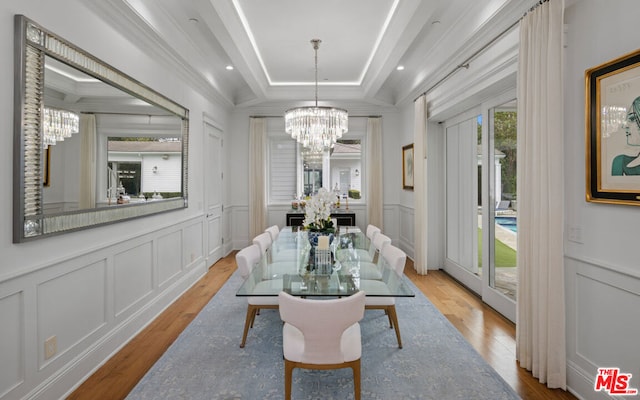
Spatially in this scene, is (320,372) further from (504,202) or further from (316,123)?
(316,123)

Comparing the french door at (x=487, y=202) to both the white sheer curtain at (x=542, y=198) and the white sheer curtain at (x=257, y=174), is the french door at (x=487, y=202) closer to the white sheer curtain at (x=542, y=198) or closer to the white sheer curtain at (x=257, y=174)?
the white sheer curtain at (x=542, y=198)

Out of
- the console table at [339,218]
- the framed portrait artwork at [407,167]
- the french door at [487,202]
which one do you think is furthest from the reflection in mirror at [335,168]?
the french door at [487,202]

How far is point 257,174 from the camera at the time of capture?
6.39m

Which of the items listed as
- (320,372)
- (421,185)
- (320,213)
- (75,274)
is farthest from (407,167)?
(75,274)

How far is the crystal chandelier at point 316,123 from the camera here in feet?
13.9

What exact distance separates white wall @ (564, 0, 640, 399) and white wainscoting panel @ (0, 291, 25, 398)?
3313 millimetres

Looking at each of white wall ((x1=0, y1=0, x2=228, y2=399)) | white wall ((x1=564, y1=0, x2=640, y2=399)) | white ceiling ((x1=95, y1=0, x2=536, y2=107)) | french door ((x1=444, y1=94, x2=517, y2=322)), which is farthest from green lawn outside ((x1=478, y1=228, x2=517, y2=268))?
white wall ((x1=0, y1=0, x2=228, y2=399))

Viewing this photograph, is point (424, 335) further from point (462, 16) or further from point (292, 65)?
point (292, 65)

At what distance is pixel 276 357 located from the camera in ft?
8.24

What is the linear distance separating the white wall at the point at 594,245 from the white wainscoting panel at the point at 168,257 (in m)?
3.63

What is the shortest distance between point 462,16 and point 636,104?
6.67 ft

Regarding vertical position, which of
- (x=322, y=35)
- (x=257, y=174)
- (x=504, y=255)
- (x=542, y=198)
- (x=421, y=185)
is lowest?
(x=504, y=255)


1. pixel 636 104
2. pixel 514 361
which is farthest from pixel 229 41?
pixel 514 361

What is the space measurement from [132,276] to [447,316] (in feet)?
10.1
